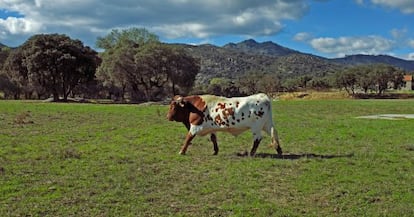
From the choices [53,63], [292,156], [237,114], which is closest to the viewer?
[237,114]

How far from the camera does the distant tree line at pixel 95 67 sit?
64.3 metres

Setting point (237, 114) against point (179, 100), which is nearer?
point (237, 114)

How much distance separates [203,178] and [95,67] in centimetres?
6138

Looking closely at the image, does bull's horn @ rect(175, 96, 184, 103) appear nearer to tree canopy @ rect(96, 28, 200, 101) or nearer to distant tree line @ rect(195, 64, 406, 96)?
tree canopy @ rect(96, 28, 200, 101)

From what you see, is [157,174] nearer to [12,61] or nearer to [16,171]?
[16,171]

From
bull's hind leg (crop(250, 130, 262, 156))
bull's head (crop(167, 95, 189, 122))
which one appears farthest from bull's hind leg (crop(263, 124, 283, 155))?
bull's head (crop(167, 95, 189, 122))

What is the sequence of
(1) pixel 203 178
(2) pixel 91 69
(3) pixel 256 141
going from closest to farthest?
1. (1) pixel 203 178
2. (3) pixel 256 141
3. (2) pixel 91 69

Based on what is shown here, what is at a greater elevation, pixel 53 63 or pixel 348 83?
pixel 53 63

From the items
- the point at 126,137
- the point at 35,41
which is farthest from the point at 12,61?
the point at 126,137

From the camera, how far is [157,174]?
10969 millimetres

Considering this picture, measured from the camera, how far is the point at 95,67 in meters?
69.0

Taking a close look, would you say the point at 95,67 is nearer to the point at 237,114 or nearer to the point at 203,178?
the point at 237,114

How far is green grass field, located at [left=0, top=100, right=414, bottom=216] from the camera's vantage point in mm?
8094

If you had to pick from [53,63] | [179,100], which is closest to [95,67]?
[53,63]
